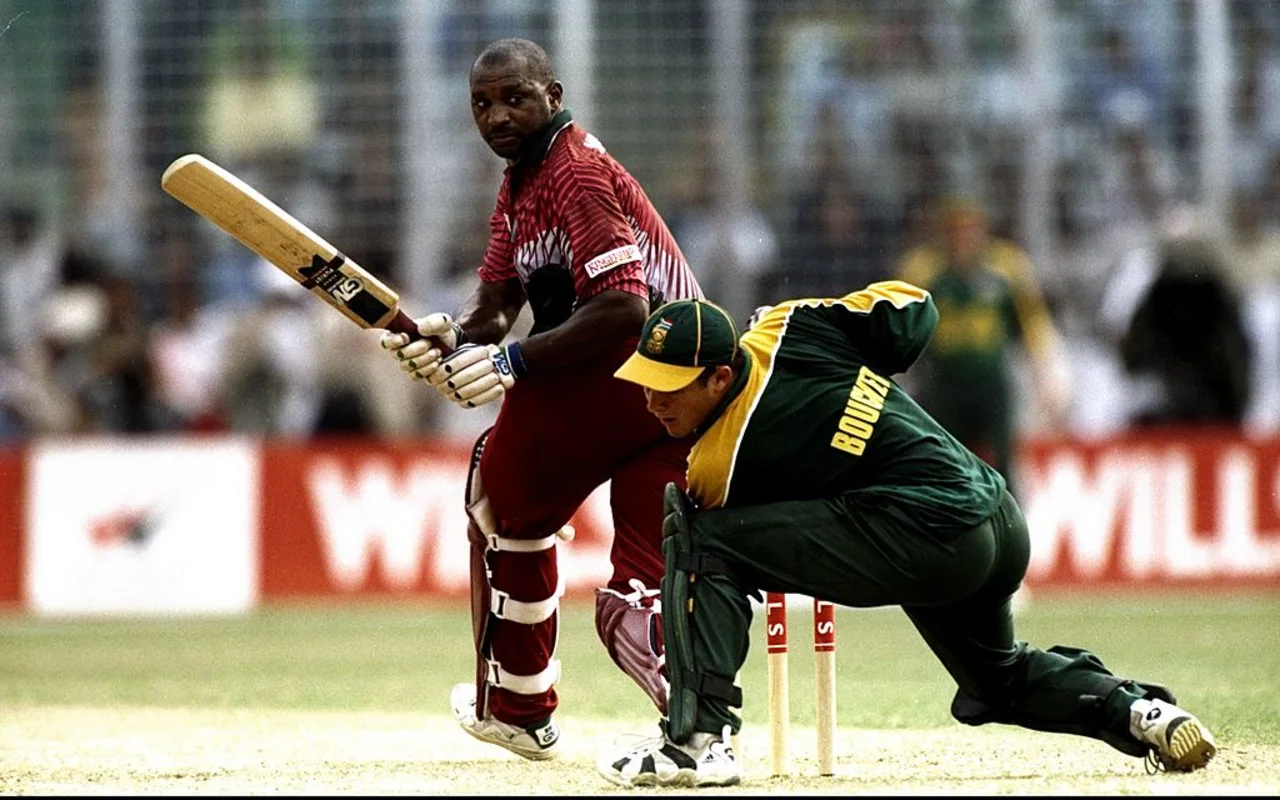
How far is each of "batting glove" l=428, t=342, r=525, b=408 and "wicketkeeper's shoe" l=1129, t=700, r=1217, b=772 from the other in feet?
7.23

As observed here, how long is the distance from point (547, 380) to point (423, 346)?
457 millimetres

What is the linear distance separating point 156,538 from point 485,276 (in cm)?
800

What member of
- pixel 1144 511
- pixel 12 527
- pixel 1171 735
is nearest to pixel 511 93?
pixel 1171 735

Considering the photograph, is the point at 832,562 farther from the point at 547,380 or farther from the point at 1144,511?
the point at 1144,511

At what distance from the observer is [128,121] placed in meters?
16.6

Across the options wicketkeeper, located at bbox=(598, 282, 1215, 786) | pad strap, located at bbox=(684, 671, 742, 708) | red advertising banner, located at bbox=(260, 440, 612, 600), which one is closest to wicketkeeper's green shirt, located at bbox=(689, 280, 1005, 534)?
wicketkeeper, located at bbox=(598, 282, 1215, 786)

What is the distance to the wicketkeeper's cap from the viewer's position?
656cm

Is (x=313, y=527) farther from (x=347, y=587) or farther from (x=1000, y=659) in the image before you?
(x=1000, y=659)

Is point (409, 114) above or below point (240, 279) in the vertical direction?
above

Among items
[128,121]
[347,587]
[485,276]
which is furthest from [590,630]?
[485,276]

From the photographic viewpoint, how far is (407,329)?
7559 millimetres

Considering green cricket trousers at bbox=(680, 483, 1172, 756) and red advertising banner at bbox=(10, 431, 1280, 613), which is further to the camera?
red advertising banner at bbox=(10, 431, 1280, 613)

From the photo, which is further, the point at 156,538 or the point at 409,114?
the point at 409,114

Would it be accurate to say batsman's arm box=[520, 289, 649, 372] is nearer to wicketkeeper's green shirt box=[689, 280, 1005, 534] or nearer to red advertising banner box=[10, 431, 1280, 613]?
wicketkeeper's green shirt box=[689, 280, 1005, 534]
